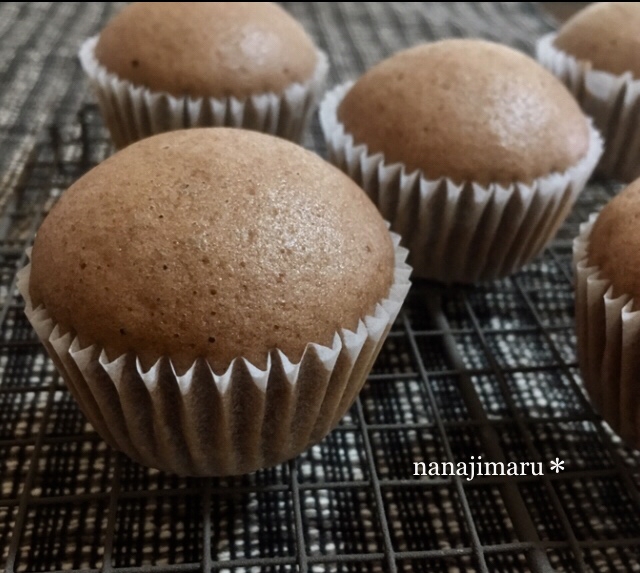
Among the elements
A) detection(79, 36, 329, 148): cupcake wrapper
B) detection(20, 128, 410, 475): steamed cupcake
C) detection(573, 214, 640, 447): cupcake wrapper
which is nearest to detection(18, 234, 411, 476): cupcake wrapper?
detection(20, 128, 410, 475): steamed cupcake

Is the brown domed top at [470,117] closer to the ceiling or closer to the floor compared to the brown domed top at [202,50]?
closer to the ceiling

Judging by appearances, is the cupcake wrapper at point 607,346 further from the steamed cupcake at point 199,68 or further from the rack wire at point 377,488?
the steamed cupcake at point 199,68

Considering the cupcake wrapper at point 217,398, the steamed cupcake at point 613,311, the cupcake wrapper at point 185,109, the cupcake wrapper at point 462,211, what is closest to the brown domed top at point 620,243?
the steamed cupcake at point 613,311

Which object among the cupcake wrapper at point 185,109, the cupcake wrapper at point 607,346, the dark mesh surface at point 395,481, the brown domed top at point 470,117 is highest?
the brown domed top at point 470,117

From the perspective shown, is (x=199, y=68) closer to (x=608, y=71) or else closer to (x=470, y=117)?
(x=470, y=117)

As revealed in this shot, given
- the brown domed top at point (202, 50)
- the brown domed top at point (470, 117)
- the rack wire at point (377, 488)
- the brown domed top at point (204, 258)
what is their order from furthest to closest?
1. the brown domed top at point (202, 50)
2. the brown domed top at point (470, 117)
3. the rack wire at point (377, 488)
4. the brown domed top at point (204, 258)

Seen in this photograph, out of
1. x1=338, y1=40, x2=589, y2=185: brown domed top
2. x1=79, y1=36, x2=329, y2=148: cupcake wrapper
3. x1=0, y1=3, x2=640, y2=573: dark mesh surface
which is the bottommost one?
x1=0, y1=3, x2=640, y2=573: dark mesh surface

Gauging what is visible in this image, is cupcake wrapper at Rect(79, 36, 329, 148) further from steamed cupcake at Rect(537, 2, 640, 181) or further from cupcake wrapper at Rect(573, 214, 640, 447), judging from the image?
cupcake wrapper at Rect(573, 214, 640, 447)
